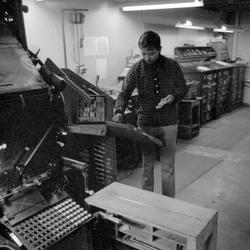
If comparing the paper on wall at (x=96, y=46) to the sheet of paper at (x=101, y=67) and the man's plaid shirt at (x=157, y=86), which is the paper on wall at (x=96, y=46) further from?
the man's plaid shirt at (x=157, y=86)

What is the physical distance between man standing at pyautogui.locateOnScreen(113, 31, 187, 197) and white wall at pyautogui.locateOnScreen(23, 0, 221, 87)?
163 cm

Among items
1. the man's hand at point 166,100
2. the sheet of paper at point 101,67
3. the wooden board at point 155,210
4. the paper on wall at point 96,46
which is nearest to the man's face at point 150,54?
the man's hand at point 166,100

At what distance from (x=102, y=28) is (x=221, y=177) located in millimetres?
2572

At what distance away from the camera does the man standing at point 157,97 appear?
7.14 ft

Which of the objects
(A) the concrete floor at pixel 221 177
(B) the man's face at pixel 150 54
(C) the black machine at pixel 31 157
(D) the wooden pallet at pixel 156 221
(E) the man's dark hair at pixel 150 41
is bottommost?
(A) the concrete floor at pixel 221 177

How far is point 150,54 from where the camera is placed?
2109 millimetres

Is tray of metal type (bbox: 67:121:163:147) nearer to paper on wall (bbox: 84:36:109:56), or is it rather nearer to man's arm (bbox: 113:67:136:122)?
man's arm (bbox: 113:67:136:122)

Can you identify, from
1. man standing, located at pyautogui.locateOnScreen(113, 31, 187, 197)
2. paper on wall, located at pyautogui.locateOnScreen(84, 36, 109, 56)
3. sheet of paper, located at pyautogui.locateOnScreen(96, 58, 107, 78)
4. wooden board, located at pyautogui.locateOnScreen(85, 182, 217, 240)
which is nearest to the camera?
wooden board, located at pyautogui.locateOnScreen(85, 182, 217, 240)

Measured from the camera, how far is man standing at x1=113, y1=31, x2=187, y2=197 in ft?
7.14

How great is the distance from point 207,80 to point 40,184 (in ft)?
16.1

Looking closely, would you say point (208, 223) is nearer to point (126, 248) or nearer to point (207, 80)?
point (126, 248)

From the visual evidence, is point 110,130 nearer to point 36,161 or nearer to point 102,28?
point 36,161

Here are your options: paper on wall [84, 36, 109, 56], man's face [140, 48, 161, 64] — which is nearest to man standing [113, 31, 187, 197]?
man's face [140, 48, 161, 64]

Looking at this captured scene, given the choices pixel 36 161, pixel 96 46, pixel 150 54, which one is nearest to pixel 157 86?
pixel 150 54
